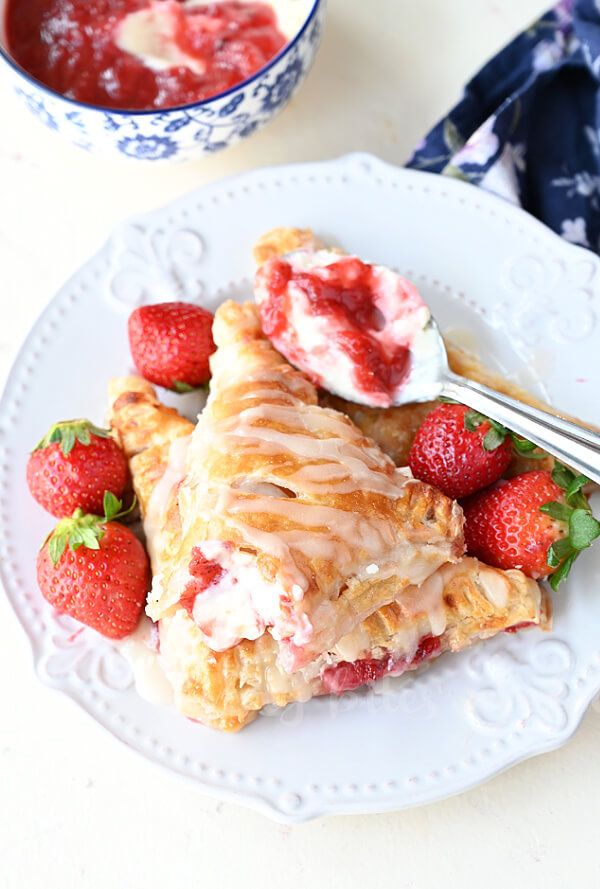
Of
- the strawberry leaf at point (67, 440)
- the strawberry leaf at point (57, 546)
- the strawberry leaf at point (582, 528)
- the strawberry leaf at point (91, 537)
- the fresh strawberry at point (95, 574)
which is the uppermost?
the strawberry leaf at point (67, 440)

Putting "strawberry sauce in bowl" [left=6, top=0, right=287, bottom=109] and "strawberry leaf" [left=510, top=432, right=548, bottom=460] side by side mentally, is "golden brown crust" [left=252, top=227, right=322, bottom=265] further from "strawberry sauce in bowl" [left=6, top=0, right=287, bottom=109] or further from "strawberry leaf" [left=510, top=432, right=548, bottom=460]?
"strawberry leaf" [left=510, top=432, right=548, bottom=460]

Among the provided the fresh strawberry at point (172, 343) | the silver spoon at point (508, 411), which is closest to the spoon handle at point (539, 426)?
the silver spoon at point (508, 411)

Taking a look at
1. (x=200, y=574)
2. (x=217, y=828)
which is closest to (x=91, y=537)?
(x=200, y=574)

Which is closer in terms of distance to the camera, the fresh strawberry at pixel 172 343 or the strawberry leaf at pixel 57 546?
the strawberry leaf at pixel 57 546

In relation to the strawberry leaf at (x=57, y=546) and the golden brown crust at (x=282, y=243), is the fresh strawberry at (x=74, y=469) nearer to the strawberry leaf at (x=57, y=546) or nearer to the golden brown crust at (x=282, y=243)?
the strawberry leaf at (x=57, y=546)

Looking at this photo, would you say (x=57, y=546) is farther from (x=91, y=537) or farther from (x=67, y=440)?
(x=67, y=440)
